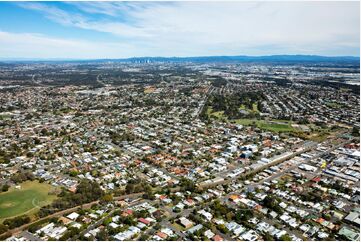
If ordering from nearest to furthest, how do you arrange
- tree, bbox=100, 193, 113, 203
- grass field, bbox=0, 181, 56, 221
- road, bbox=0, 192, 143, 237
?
road, bbox=0, 192, 143, 237
grass field, bbox=0, 181, 56, 221
tree, bbox=100, 193, 113, 203

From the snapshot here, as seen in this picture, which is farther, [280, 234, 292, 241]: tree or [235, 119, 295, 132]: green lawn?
[235, 119, 295, 132]: green lawn

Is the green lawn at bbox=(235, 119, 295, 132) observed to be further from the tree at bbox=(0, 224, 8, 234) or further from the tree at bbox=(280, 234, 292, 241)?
the tree at bbox=(0, 224, 8, 234)

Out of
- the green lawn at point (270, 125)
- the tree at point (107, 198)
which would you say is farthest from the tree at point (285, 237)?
the green lawn at point (270, 125)

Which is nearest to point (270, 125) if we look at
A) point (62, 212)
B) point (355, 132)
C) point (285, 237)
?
point (355, 132)

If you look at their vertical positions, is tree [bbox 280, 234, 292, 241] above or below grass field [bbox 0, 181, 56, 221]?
below

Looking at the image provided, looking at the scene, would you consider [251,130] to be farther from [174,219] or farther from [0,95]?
[0,95]

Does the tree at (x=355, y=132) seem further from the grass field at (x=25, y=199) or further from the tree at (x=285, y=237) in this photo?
the grass field at (x=25, y=199)

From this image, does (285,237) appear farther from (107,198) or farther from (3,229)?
(3,229)

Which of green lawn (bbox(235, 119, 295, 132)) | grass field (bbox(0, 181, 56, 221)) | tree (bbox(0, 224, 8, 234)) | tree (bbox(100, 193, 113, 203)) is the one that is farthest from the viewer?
green lawn (bbox(235, 119, 295, 132))

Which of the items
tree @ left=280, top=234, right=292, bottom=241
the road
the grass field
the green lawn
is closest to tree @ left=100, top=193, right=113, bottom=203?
the road
